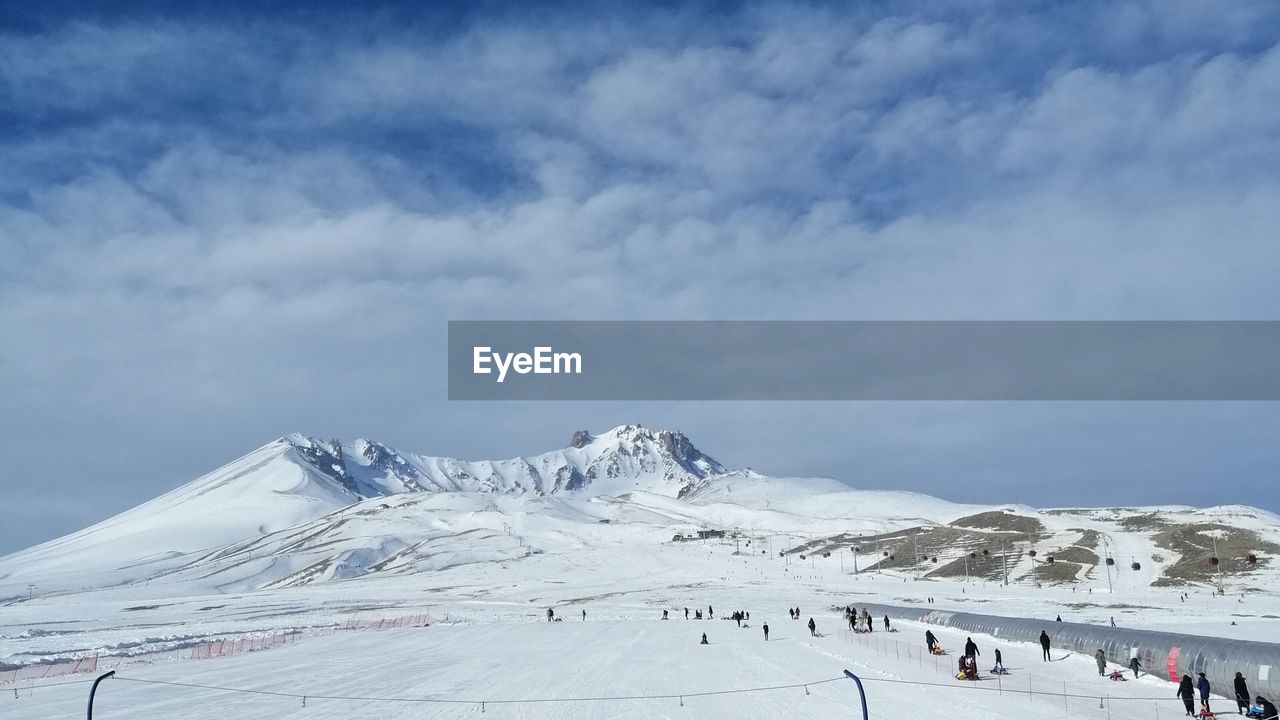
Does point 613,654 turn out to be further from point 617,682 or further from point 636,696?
point 636,696

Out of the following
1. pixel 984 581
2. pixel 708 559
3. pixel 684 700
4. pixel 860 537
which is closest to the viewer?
pixel 684 700

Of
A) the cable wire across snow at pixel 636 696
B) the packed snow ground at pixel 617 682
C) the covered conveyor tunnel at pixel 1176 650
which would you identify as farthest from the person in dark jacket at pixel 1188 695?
the cable wire across snow at pixel 636 696

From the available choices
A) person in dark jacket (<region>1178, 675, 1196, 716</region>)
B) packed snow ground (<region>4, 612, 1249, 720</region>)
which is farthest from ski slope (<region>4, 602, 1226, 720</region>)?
person in dark jacket (<region>1178, 675, 1196, 716</region>)

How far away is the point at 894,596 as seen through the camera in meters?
102

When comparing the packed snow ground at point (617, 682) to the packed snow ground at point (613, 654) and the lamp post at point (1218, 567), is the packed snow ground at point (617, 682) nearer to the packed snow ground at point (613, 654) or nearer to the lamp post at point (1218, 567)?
the packed snow ground at point (613, 654)

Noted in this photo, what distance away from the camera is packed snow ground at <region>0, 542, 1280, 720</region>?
118 feet

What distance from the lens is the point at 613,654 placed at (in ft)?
179

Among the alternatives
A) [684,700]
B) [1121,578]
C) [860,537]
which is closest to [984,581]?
[1121,578]

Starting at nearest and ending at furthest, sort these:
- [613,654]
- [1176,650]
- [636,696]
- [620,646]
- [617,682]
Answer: [636,696], [1176,650], [617,682], [613,654], [620,646]

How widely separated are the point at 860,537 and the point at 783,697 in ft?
551

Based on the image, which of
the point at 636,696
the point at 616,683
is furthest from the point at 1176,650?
the point at 616,683

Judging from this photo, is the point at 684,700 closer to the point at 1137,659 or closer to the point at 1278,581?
the point at 1137,659

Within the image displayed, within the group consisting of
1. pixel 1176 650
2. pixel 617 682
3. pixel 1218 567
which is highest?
pixel 1176 650

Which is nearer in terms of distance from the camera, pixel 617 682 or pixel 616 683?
pixel 616 683
